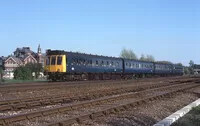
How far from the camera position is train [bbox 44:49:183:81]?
3303 centimetres

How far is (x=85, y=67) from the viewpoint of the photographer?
35969 millimetres

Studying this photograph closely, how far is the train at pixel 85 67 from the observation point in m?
33.0

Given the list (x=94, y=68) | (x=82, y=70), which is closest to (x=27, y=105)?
(x=82, y=70)

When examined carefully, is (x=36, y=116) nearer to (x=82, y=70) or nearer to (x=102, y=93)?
(x=102, y=93)

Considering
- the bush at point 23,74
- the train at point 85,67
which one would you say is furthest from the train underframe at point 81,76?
the bush at point 23,74

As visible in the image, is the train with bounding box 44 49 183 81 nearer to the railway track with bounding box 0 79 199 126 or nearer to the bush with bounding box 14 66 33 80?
the bush with bounding box 14 66 33 80

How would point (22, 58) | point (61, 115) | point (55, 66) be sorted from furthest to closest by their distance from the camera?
point (22, 58), point (55, 66), point (61, 115)

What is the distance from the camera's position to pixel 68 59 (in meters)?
33.2

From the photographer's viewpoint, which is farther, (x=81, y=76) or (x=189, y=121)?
(x=81, y=76)

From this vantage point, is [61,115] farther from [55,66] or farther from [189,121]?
[55,66]

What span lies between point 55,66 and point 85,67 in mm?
3967

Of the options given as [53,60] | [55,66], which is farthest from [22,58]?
[55,66]

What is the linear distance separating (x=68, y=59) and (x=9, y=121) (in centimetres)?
2441

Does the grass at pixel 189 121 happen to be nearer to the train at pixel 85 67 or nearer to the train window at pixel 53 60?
the train at pixel 85 67
